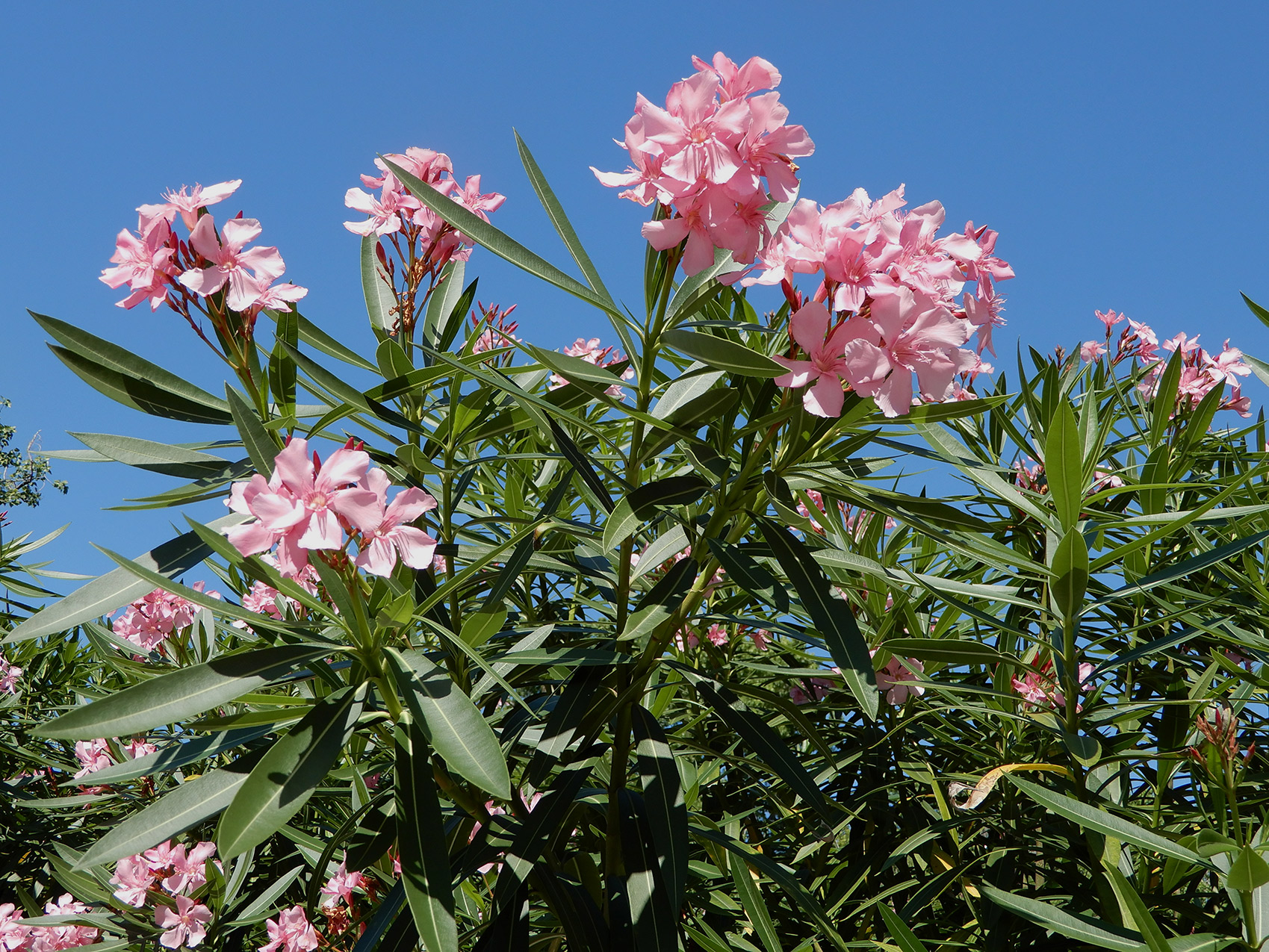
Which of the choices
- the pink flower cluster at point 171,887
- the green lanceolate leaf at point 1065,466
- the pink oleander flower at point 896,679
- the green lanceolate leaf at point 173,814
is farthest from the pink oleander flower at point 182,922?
the green lanceolate leaf at point 1065,466

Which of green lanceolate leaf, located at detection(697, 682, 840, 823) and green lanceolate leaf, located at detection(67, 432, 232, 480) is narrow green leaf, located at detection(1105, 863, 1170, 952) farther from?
green lanceolate leaf, located at detection(67, 432, 232, 480)

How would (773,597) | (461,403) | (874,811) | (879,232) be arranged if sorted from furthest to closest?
1. (874,811)
2. (461,403)
3. (773,597)
4. (879,232)

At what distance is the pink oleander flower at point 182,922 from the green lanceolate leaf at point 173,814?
1106 mm

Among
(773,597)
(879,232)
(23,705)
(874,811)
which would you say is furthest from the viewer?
(23,705)

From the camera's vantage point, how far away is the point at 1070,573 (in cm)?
142

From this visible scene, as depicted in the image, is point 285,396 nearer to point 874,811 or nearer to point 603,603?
point 603,603

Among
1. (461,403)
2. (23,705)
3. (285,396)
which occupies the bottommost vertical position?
(23,705)

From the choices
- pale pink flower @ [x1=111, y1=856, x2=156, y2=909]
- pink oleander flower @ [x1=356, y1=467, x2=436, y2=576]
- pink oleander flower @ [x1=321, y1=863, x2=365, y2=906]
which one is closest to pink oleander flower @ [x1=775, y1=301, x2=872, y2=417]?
pink oleander flower @ [x1=356, y1=467, x2=436, y2=576]

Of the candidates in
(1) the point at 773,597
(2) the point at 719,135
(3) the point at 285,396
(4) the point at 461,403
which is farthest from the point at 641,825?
(2) the point at 719,135

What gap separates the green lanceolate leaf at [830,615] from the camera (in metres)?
1.14

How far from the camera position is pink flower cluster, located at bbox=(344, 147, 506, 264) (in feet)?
5.33

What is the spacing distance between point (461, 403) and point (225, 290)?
379mm

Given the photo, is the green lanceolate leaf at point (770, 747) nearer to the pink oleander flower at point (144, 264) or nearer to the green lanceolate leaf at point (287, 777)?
the green lanceolate leaf at point (287, 777)

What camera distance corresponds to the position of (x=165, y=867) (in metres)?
2.11
